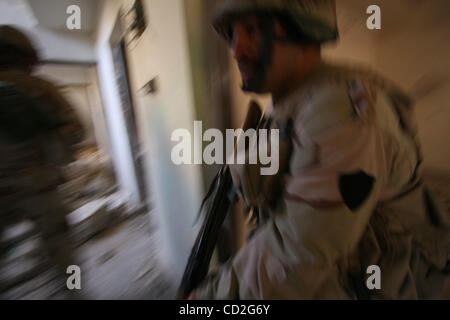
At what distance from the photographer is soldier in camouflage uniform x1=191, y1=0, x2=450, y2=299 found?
30 cm

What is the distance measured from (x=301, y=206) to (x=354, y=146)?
13cm

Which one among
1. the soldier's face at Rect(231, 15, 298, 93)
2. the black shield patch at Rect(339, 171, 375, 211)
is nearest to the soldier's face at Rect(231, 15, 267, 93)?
the soldier's face at Rect(231, 15, 298, 93)

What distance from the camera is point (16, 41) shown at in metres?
0.59

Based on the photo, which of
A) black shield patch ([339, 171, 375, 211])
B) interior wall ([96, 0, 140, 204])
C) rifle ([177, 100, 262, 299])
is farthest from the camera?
interior wall ([96, 0, 140, 204])

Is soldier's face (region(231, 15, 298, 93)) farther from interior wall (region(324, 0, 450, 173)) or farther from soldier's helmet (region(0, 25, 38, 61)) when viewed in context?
soldier's helmet (region(0, 25, 38, 61))

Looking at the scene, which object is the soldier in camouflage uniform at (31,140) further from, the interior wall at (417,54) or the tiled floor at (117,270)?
the interior wall at (417,54)

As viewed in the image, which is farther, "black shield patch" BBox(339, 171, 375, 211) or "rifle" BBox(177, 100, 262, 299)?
"rifle" BBox(177, 100, 262, 299)

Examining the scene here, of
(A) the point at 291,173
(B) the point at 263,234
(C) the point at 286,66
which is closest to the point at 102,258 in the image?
(B) the point at 263,234

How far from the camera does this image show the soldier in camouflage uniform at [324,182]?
30 centimetres

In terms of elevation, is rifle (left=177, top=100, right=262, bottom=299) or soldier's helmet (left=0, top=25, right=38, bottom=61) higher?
soldier's helmet (left=0, top=25, right=38, bottom=61)

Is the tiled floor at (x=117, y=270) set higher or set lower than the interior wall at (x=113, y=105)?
lower

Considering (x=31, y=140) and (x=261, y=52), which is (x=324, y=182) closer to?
(x=261, y=52)

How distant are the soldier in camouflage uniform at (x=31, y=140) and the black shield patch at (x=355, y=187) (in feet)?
2.85

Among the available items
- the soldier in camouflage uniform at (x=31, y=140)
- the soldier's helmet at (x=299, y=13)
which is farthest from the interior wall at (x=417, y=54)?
the soldier in camouflage uniform at (x=31, y=140)
